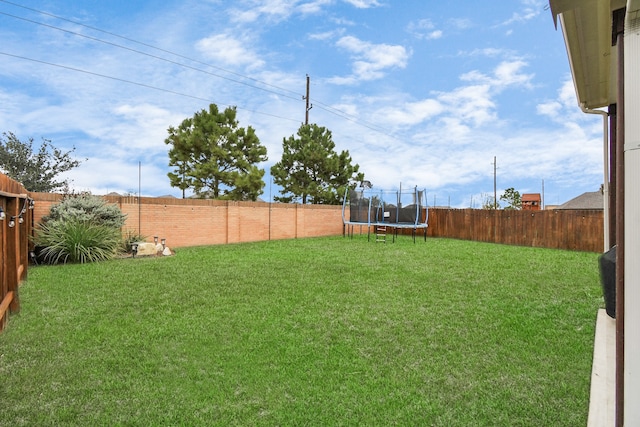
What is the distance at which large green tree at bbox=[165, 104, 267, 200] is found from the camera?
14516 mm

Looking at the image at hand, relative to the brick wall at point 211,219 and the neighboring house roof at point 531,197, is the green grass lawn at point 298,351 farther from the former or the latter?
the neighboring house roof at point 531,197

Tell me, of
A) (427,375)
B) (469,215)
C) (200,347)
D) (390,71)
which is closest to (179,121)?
(390,71)

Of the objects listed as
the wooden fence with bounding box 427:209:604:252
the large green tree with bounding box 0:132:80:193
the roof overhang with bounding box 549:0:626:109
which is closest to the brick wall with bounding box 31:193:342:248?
the wooden fence with bounding box 427:209:604:252

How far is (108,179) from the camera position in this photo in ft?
Answer: 35.8

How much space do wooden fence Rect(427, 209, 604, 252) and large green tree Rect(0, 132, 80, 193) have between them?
1346 centimetres

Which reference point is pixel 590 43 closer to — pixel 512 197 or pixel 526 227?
pixel 526 227

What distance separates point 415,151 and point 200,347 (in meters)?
18.7

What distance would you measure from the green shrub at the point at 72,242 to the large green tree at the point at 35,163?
271 inches

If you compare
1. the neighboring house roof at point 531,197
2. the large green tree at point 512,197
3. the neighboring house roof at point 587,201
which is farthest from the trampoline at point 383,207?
the neighboring house roof at point 531,197

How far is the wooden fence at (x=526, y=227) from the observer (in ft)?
31.2

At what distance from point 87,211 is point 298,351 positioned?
6438 millimetres

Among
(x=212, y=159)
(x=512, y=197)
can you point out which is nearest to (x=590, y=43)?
(x=212, y=159)

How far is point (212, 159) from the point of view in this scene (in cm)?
1446

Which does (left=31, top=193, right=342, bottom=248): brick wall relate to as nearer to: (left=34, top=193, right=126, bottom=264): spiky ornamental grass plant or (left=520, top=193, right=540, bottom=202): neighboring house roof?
(left=34, top=193, right=126, bottom=264): spiky ornamental grass plant
